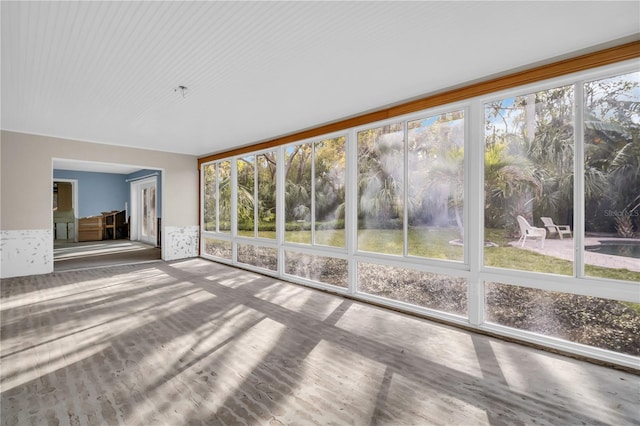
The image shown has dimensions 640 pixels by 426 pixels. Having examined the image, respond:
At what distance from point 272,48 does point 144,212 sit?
1010 cm

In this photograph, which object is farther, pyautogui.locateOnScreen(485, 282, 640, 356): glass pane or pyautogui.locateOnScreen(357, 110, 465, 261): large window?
pyautogui.locateOnScreen(357, 110, 465, 261): large window

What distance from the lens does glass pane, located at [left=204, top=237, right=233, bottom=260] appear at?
726 centimetres

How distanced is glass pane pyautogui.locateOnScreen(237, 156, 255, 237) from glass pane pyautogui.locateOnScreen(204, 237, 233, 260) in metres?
0.72

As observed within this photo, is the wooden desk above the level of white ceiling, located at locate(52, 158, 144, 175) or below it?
below

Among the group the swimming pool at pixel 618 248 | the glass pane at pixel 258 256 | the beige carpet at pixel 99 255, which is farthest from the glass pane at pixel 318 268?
the beige carpet at pixel 99 255

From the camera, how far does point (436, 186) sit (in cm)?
373

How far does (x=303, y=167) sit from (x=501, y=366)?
13.0ft

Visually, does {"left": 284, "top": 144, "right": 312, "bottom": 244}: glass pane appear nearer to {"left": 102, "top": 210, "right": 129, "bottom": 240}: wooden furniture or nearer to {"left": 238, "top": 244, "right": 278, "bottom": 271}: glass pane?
{"left": 238, "top": 244, "right": 278, "bottom": 271}: glass pane

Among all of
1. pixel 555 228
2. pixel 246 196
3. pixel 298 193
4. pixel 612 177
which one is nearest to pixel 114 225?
pixel 246 196

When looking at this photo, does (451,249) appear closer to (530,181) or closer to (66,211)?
(530,181)

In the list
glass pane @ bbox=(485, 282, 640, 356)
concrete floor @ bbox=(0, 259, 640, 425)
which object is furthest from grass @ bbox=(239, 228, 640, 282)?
concrete floor @ bbox=(0, 259, 640, 425)

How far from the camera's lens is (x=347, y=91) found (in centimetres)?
362

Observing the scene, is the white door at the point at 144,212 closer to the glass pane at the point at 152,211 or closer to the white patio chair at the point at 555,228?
the glass pane at the point at 152,211

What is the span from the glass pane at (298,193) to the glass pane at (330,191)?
209 millimetres
